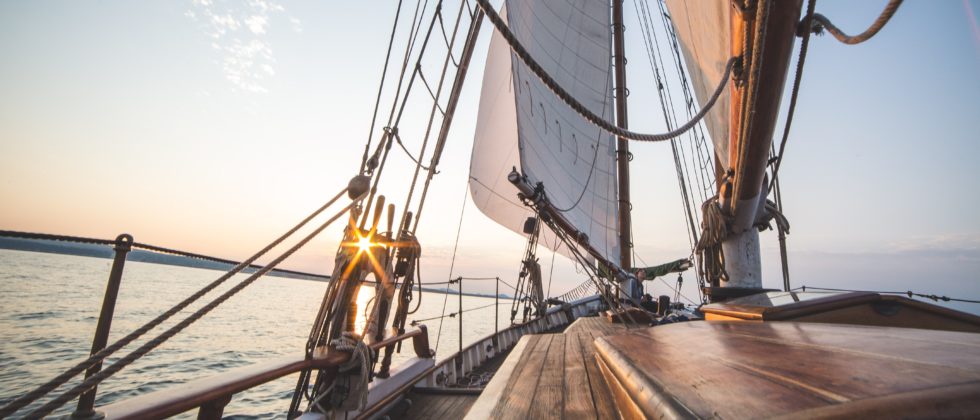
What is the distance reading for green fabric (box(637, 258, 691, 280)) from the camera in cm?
1251

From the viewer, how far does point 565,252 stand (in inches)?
497

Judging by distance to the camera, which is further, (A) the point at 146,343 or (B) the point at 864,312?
(B) the point at 864,312

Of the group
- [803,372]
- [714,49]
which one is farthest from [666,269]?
[803,372]

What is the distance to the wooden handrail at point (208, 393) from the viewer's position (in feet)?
3.93

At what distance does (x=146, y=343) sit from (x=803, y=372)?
2497 millimetres

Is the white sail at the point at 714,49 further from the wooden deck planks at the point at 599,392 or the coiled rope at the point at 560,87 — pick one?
the wooden deck planks at the point at 599,392

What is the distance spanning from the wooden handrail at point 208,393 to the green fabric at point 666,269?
12.6 meters

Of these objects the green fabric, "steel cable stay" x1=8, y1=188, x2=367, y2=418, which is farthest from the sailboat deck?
the green fabric

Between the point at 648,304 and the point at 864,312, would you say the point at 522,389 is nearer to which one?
the point at 864,312

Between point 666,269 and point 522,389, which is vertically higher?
Answer: point 666,269

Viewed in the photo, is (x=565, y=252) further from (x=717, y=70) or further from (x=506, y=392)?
(x=506, y=392)

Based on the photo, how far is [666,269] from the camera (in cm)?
1329

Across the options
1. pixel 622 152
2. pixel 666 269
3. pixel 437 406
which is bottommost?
pixel 437 406

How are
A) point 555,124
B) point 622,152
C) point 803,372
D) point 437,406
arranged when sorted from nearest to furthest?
point 803,372, point 437,406, point 555,124, point 622,152
